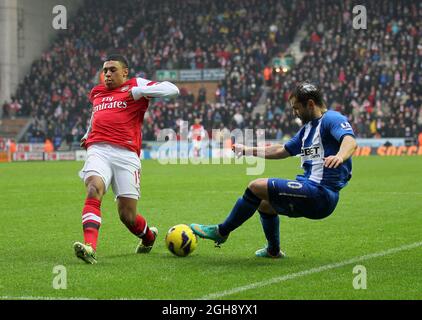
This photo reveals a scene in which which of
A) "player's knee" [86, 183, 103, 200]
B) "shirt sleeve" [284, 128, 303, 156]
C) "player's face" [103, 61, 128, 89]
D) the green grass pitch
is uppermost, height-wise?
"player's face" [103, 61, 128, 89]

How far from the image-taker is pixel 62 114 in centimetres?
4456

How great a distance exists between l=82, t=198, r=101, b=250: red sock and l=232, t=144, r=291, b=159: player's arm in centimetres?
153

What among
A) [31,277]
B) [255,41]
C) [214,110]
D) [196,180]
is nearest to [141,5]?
[255,41]

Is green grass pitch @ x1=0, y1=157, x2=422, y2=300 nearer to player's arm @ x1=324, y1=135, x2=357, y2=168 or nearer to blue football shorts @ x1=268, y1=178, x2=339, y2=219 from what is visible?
blue football shorts @ x1=268, y1=178, x2=339, y2=219

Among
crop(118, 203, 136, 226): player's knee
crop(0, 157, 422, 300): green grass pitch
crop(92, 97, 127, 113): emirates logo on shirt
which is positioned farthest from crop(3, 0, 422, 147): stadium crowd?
crop(118, 203, 136, 226): player's knee

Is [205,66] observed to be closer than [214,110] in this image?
No

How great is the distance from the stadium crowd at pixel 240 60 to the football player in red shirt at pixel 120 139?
31.5 metres

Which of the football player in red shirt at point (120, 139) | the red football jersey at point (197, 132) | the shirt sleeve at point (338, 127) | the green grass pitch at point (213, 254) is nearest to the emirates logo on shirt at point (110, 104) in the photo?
the football player in red shirt at point (120, 139)

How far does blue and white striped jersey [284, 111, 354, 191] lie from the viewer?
7.66 metres

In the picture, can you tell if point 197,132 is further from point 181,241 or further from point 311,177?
point 311,177

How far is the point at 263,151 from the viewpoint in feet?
28.2

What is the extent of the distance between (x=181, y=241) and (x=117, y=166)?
1026mm

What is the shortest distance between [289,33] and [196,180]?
85.7 feet

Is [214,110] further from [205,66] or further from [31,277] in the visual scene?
[31,277]
